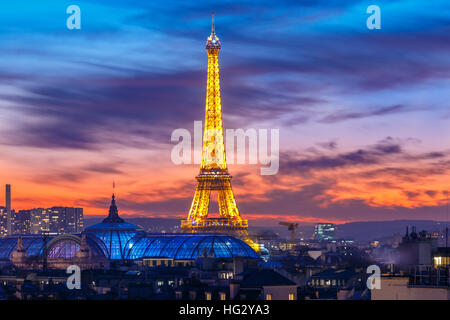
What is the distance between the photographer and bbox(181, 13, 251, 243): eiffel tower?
187 metres

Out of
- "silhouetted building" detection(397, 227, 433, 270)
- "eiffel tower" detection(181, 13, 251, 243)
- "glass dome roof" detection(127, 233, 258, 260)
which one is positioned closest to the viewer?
"silhouetted building" detection(397, 227, 433, 270)

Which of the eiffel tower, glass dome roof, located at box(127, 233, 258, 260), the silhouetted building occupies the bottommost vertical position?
the silhouetted building

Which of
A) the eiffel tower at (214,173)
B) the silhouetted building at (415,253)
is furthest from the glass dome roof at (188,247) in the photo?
the silhouetted building at (415,253)

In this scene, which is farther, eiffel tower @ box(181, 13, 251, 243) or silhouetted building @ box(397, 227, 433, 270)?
eiffel tower @ box(181, 13, 251, 243)

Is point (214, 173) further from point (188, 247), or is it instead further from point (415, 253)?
point (415, 253)

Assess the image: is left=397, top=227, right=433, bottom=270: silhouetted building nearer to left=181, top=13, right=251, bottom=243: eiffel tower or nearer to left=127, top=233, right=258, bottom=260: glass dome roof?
left=127, top=233, right=258, bottom=260: glass dome roof

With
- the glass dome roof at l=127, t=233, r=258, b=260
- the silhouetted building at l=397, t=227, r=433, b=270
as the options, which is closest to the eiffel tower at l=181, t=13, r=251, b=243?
the glass dome roof at l=127, t=233, r=258, b=260

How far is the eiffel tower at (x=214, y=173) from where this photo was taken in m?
187

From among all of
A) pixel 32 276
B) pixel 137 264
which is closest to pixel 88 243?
pixel 137 264

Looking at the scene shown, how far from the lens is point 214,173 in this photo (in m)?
190

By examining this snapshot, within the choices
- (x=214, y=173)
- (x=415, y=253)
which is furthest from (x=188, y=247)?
(x=415, y=253)

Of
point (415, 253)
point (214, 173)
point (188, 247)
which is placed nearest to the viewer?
point (415, 253)

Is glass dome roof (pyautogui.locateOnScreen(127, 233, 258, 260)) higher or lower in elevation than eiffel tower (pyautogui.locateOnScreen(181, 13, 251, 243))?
lower
